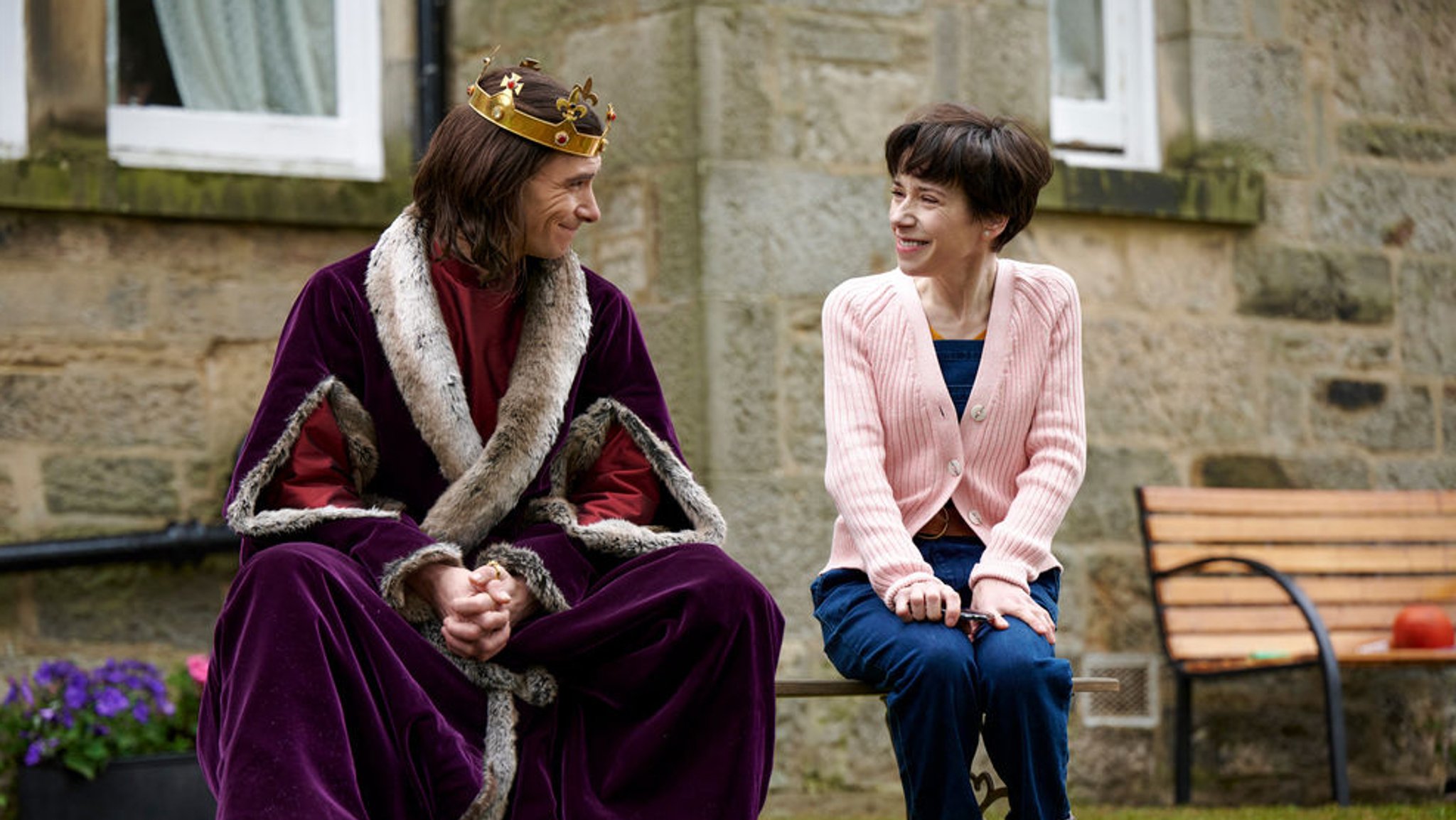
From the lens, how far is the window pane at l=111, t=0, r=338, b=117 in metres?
6.64

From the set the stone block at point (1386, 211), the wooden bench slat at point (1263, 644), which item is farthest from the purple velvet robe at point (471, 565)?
the stone block at point (1386, 211)

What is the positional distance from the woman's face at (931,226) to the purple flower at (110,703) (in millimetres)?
Result: 2491

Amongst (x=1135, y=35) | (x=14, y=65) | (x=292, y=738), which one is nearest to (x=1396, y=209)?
(x=1135, y=35)

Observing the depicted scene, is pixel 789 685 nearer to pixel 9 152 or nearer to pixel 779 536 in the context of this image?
pixel 779 536

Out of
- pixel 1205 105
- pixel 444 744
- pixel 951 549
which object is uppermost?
pixel 1205 105

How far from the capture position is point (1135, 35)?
7.32 meters

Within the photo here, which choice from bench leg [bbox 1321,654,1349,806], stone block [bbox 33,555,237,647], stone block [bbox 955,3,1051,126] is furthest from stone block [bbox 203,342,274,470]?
bench leg [bbox 1321,654,1349,806]

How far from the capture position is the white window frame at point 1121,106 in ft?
23.7

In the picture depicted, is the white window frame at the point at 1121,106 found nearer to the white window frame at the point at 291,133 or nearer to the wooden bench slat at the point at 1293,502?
the wooden bench slat at the point at 1293,502

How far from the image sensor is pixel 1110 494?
22.6 ft

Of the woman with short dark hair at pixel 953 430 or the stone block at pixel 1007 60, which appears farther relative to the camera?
the stone block at pixel 1007 60

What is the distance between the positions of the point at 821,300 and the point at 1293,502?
176cm

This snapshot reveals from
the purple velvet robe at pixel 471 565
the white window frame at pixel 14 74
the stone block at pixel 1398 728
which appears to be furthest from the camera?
the stone block at pixel 1398 728

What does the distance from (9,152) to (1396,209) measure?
14.5 ft
